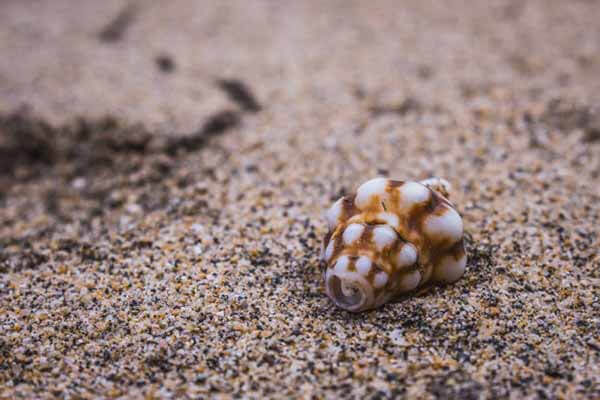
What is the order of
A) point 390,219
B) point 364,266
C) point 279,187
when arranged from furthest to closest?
point 279,187
point 390,219
point 364,266

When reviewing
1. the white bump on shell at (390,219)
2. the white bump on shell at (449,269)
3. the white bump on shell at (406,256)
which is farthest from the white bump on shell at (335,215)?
the white bump on shell at (449,269)

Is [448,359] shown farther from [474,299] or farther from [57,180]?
[57,180]

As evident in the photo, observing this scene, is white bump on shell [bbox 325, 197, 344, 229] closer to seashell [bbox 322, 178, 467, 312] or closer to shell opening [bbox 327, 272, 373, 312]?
seashell [bbox 322, 178, 467, 312]

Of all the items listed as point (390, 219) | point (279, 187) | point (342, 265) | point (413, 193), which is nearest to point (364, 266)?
point (342, 265)

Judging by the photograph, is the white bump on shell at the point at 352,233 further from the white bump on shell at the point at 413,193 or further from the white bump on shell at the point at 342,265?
the white bump on shell at the point at 413,193

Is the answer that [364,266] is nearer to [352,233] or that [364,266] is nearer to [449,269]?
[352,233]

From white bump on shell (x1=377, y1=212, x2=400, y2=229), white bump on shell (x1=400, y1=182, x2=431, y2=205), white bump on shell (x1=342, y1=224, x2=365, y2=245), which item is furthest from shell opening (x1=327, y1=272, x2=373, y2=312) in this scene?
white bump on shell (x1=400, y1=182, x2=431, y2=205)
